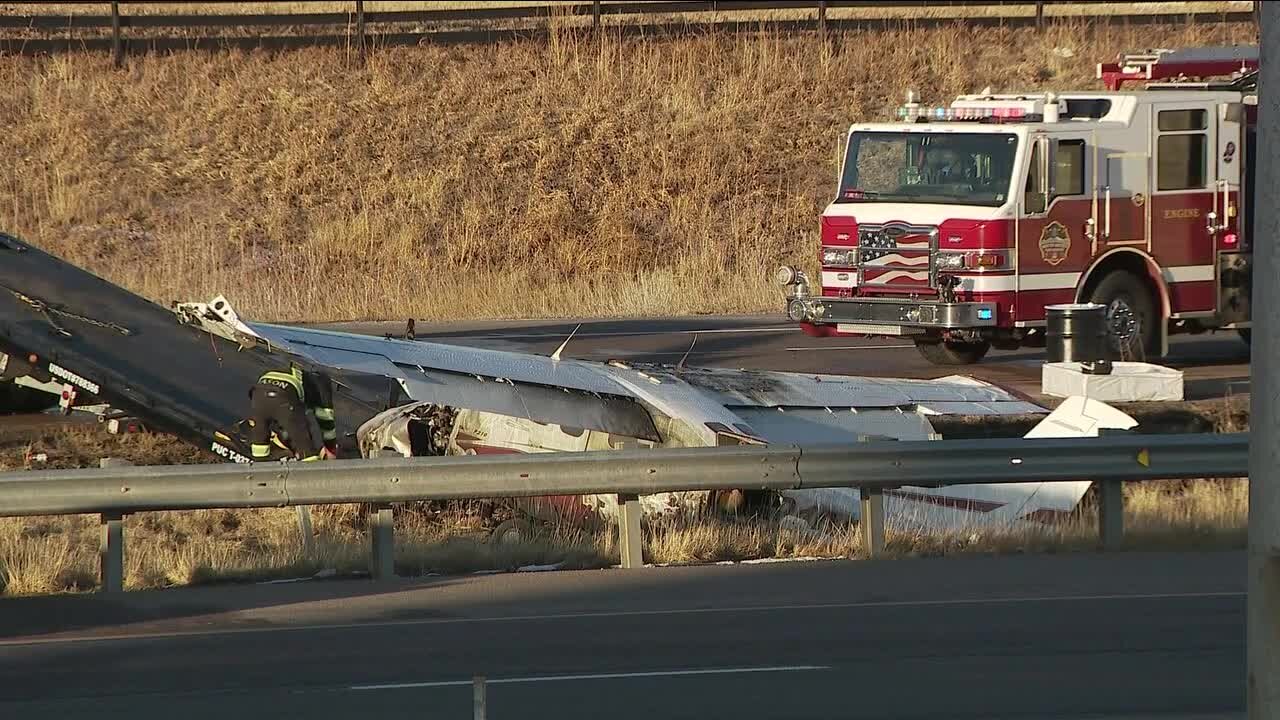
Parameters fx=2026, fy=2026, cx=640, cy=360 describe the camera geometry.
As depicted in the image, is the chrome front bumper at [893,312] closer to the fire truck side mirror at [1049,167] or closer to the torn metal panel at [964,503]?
the fire truck side mirror at [1049,167]

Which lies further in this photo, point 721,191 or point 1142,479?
point 721,191

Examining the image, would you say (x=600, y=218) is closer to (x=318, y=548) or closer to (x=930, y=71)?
(x=930, y=71)

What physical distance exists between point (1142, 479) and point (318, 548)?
165 inches

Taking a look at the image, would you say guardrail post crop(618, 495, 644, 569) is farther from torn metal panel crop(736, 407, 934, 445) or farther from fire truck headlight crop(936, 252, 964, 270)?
fire truck headlight crop(936, 252, 964, 270)

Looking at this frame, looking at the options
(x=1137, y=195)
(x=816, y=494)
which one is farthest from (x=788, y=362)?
(x=816, y=494)

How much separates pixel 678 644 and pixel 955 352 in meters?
11.0

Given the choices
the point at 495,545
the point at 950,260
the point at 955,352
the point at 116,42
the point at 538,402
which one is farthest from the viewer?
the point at 116,42

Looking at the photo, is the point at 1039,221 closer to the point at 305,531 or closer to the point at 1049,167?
the point at 1049,167

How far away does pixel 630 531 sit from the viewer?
32.4 ft

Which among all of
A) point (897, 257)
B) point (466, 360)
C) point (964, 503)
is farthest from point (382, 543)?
point (897, 257)

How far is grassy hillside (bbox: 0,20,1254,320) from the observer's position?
29938 millimetres

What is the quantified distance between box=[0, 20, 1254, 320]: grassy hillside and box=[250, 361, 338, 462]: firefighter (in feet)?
48.8

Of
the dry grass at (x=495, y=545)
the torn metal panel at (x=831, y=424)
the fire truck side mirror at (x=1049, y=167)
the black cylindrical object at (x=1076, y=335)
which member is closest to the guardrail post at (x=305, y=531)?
the dry grass at (x=495, y=545)

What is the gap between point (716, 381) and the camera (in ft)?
42.8
